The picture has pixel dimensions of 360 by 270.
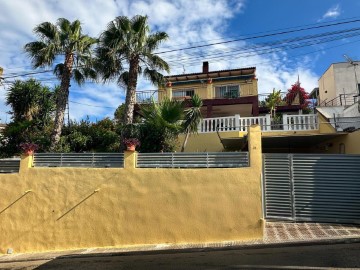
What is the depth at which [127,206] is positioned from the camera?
30.4 feet

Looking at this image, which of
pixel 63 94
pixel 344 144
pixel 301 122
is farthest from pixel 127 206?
pixel 301 122

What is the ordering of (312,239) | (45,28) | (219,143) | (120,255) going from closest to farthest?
(312,239) < (120,255) < (45,28) < (219,143)

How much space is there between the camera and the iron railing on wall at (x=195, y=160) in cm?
907

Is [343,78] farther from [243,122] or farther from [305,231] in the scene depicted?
[305,231]

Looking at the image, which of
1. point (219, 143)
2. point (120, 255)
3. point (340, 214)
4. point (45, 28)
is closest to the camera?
point (120, 255)

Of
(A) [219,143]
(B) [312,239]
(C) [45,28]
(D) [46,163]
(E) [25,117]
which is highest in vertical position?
(C) [45,28]

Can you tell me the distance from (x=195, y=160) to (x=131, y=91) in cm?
476

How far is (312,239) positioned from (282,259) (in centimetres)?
133

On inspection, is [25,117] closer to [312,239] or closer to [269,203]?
[269,203]

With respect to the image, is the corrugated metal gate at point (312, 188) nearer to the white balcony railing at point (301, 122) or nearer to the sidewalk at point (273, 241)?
the sidewalk at point (273, 241)

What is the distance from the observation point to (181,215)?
29.4 ft

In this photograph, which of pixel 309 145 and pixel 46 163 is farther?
pixel 309 145

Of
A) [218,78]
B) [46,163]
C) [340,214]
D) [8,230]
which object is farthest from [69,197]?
[218,78]

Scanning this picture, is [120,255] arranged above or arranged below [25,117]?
below
